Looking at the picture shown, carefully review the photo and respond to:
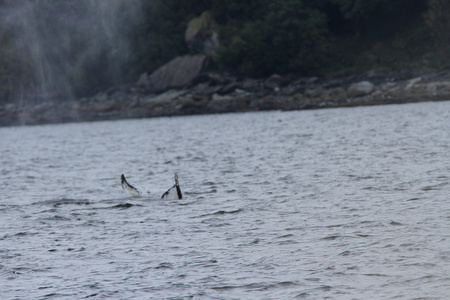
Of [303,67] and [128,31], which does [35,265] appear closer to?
[303,67]

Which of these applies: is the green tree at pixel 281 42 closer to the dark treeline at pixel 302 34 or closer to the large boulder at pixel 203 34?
the dark treeline at pixel 302 34

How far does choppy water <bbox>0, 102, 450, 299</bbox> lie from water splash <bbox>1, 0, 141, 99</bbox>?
6439cm

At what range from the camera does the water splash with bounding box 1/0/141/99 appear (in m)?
88.9

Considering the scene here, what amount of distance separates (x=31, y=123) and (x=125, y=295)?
79.7 meters

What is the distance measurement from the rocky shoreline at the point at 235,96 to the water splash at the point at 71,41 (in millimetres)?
3580

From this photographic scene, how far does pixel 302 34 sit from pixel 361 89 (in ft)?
40.4

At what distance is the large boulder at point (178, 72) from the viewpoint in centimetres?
7619

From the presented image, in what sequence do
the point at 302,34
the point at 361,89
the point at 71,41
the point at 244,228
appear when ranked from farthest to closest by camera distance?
the point at 71,41
the point at 302,34
the point at 361,89
the point at 244,228

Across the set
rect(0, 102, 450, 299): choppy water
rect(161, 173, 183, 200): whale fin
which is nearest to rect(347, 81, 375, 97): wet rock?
rect(0, 102, 450, 299): choppy water

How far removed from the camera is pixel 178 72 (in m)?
76.8

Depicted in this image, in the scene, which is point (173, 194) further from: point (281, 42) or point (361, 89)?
point (281, 42)

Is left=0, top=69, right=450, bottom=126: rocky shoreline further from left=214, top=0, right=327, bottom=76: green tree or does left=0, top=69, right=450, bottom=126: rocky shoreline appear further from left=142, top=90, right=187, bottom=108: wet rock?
left=214, top=0, right=327, bottom=76: green tree

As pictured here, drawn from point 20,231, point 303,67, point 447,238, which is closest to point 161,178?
point 20,231

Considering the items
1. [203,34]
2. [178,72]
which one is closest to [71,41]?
[203,34]
